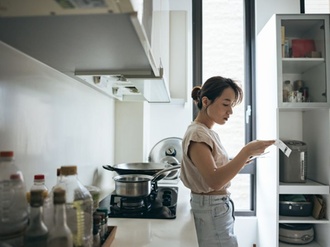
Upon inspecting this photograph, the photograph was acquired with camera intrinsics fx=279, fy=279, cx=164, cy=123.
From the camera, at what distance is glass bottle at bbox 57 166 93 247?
A: 57 centimetres

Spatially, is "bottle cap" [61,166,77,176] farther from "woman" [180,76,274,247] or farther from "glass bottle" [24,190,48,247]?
"woman" [180,76,274,247]

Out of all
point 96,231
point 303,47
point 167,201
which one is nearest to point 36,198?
point 96,231

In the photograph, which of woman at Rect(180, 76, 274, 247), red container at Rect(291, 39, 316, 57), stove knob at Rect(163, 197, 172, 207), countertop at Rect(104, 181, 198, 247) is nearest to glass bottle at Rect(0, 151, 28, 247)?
countertop at Rect(104, 181, 198, 247)

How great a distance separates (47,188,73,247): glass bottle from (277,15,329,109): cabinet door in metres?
1.95

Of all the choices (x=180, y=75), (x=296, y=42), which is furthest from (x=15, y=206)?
(x=296, y=42)

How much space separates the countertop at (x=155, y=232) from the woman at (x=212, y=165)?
0.36 ft

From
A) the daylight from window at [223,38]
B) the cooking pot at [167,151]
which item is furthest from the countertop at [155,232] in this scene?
the daylight from window at [223,38]

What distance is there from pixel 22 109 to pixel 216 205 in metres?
0.94

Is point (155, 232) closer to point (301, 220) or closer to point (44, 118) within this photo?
point (44, 118)

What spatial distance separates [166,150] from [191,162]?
0.97 m

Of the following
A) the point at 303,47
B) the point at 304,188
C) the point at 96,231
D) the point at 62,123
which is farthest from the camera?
the point at 303,47

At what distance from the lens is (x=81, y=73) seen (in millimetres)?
1091

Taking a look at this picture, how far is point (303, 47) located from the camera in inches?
87.9

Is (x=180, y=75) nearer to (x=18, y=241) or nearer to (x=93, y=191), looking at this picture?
(x=93, y=191)
